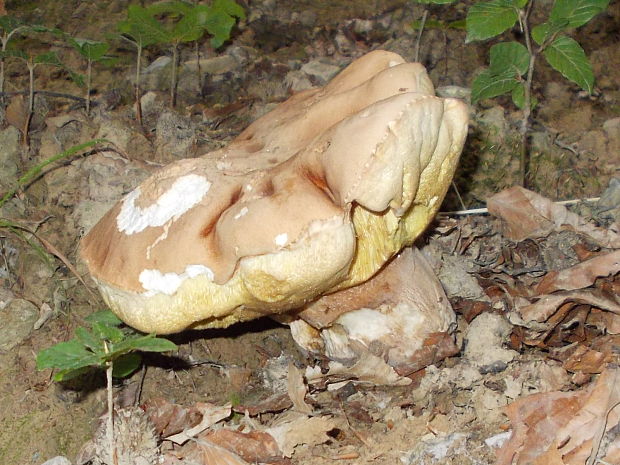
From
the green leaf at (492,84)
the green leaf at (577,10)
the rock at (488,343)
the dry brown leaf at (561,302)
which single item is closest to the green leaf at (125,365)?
the rock at (488,343)

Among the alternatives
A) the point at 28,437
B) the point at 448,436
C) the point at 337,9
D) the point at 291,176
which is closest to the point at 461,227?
the point at 448,436

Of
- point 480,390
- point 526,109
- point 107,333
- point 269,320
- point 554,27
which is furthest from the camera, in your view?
point 526,109

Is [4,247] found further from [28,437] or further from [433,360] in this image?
[433,360]

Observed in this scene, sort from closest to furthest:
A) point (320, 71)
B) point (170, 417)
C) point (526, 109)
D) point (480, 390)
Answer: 1. point (480, 390)
2. point (170, 417)
3. point (526, 109)
4. point (320, 71)

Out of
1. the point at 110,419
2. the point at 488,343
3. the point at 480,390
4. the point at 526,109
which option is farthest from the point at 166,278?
the point at 526,109

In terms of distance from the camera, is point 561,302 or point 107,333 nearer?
point 107,333

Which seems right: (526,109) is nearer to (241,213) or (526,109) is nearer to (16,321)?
(241,213)
